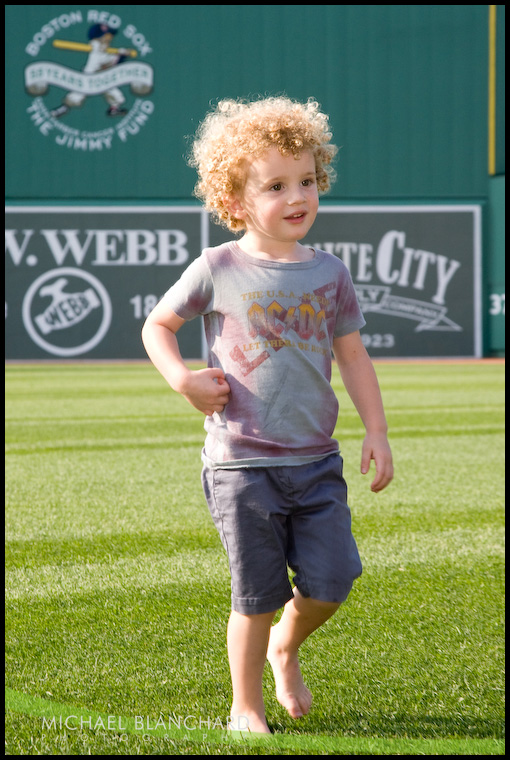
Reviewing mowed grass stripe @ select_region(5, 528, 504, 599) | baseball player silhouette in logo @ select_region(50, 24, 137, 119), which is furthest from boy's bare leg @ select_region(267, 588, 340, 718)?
baseball player silhouette in logo @ select_region(50, 24, 137, 119)

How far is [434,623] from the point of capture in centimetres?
265

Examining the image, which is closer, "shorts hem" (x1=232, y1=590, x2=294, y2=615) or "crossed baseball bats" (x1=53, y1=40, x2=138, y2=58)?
"shorts hem" (x1=232, y1=590, x2=294, y2=615)

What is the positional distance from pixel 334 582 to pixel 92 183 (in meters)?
18.0

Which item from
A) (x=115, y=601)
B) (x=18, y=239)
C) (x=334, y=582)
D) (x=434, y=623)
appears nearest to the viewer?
(x=334, y=582)

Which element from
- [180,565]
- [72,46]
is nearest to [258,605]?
[180,565]

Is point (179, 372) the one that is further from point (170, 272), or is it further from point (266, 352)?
point (170, 272)

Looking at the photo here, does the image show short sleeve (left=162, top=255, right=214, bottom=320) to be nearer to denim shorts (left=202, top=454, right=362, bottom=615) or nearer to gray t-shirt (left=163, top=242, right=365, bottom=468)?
gray t-shirt (left=163, top=242, right=365, bottom=468)

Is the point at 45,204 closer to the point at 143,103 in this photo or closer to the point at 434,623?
the point at 143,103

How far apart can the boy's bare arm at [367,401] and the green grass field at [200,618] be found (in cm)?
53

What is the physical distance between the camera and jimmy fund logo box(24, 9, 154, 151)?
62.2ft

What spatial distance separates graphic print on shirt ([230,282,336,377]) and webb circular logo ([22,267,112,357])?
16376 mm

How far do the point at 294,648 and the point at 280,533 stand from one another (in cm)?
31

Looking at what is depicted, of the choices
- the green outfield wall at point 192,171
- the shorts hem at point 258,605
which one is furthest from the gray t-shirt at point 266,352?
the green outfield wall at point 192,171

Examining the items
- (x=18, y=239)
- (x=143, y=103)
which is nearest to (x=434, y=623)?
(x=18, y=239)
